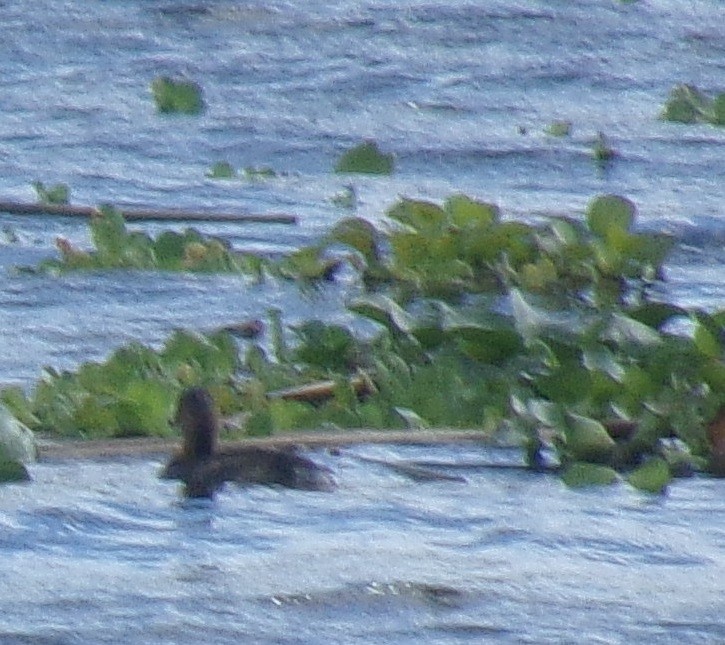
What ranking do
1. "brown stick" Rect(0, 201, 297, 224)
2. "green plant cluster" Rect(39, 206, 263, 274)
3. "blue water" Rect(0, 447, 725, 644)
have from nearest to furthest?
"blue water" Rect(0, 447, 725, 644)
"green plant cluster" Rect(39, 206, 263, 274)
"brown stick" Rect(0, 201, 297, 224)

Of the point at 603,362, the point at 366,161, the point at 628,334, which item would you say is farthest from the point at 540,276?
the point at 366,161

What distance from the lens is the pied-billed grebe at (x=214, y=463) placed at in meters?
4.55

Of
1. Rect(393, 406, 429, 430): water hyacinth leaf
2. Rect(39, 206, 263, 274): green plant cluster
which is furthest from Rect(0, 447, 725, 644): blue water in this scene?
Rect(39, 206, 263, 274): green plant cluster

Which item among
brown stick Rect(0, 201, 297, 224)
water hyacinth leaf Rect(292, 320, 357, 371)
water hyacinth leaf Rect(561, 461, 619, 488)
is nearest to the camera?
water hyacinth leaf Rect(561, 461, 619, 488)

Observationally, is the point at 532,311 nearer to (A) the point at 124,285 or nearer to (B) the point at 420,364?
(B) the point at 420,364

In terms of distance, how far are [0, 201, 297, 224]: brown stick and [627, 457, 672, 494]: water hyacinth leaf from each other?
2775 millimetres

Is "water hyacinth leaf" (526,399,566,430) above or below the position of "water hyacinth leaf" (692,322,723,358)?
below

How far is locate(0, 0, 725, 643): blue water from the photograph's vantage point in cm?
394

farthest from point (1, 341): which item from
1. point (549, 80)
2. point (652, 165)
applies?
point (549, 80)

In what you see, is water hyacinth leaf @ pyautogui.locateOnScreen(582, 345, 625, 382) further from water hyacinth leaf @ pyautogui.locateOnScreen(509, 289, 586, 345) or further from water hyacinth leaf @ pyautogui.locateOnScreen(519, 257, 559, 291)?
water hyacinth leaf @ pyautogui.locateOnScreen(519, 257, 559, 291)

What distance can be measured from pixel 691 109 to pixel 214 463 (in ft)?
15.1

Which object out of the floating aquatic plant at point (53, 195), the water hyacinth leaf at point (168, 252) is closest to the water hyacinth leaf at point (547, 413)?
the water hyacinth leaf at point (168, 252)

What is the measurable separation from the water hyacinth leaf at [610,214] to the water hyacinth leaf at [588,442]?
1.49 meters

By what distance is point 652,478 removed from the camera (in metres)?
4.62
